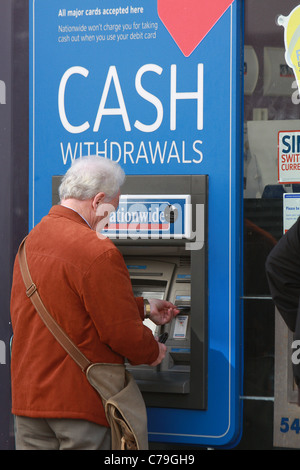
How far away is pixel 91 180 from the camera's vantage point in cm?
270

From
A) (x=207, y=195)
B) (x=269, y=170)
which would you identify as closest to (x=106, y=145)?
(x=207, y=195)

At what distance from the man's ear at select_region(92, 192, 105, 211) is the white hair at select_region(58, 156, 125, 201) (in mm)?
14

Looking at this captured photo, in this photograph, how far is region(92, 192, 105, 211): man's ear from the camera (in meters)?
Result: 2.70

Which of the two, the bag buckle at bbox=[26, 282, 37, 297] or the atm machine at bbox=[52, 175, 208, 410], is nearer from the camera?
the bag buckle at bbox=[26, 282, 37, 297]

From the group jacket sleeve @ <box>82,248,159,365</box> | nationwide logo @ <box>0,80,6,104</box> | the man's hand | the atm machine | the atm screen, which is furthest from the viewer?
nationwide logo @ <box>0,80,6,104</box>

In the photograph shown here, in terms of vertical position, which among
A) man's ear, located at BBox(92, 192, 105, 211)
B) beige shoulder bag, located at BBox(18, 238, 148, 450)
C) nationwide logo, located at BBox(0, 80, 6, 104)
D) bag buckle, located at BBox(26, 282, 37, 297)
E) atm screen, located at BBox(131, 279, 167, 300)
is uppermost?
nationwide logo, located at BBox(0, 80, 6, 104)

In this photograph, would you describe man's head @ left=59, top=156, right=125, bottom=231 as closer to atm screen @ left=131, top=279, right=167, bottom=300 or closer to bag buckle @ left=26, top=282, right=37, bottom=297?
bag buckle @ left=26, top=282, right=37, bottom=297

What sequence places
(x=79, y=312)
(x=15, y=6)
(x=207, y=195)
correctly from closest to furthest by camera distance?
(x=79, y=312)
(x=207, y=195)
(x=15, y=6)

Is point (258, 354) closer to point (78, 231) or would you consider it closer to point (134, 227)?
point (134, 227)

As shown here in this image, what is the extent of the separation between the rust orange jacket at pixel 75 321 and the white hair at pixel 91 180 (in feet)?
0.55

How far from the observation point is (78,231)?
2.57 m

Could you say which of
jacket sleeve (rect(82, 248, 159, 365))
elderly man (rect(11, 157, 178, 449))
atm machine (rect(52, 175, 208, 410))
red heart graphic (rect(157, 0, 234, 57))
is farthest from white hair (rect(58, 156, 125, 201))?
red heart graphic (rect(157, 0, 234, 57))

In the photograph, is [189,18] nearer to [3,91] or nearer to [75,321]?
[3,91]

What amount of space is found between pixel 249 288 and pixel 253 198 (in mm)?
412
